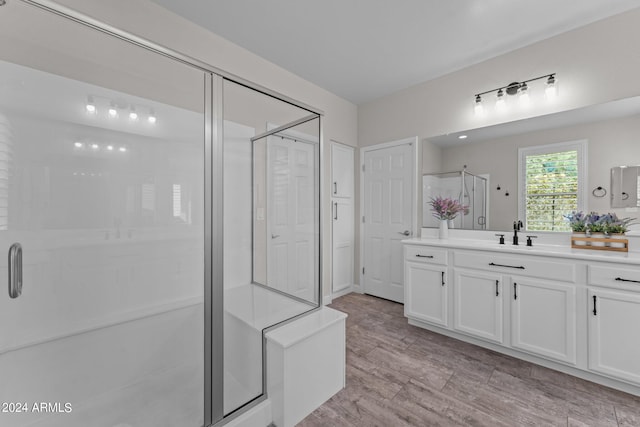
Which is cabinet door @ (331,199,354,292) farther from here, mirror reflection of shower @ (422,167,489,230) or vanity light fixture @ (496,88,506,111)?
vanity light fixture @ (496,88,506,111)

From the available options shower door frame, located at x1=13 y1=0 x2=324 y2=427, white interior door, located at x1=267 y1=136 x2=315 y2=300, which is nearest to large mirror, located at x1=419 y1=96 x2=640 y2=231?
white interior door, located at x1=267 y1=136 x2=315 y2=300

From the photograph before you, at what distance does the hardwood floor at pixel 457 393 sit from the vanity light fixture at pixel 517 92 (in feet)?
7.46

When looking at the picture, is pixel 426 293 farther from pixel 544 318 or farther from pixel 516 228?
pixel 516 228

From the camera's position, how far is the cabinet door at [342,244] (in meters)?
3.50

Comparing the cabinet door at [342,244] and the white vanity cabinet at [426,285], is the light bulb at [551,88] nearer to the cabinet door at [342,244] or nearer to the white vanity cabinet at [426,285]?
the white vanity cabinet at [426,285]

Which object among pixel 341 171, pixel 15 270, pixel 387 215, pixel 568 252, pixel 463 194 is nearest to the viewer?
pixel 15 270

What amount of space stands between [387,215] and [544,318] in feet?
6.11

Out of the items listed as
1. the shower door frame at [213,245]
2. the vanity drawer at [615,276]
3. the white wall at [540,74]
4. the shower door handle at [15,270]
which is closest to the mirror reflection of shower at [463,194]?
the white wall at [540,74]

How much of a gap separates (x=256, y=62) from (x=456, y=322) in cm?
309

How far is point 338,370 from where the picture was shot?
5.62ft

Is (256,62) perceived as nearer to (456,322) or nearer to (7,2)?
(7,2)

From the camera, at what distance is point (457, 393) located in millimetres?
1675

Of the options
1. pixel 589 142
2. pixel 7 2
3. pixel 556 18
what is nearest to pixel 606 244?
pixel 589 142

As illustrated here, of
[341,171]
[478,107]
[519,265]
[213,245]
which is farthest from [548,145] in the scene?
[213,245]
